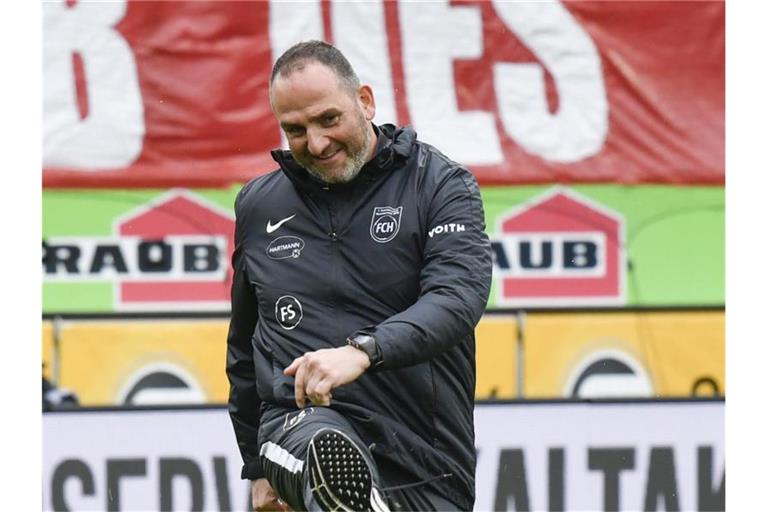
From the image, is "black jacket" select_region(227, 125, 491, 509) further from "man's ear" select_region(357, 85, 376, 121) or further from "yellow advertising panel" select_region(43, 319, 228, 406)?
"yellow advertising panel" select_region(43, 319, 228, 406)

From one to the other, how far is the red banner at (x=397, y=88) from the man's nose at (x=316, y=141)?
188 inches

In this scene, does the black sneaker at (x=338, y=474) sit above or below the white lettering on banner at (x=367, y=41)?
below

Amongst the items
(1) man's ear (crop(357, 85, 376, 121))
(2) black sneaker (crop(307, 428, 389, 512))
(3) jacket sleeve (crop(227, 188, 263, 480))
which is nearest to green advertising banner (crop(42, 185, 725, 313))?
(3) jacket sleeve (crop(227, 188, 263, 480))

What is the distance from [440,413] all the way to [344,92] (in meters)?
0.87

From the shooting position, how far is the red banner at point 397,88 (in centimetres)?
852

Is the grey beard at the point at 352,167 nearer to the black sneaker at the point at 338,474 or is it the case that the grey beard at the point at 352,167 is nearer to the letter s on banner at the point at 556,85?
the black sneaker at the point at 338,474

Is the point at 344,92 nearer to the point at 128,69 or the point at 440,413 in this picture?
the point at 440,413

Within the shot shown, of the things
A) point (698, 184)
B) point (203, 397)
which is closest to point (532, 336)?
point (698, 184)

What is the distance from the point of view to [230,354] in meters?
4.33

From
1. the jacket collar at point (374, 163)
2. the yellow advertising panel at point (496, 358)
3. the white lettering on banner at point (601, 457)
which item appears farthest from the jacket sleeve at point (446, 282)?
the yellow advertising panel at point (496, 358)

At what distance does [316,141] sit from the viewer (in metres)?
3.77

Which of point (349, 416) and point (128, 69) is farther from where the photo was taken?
point (128, 69)

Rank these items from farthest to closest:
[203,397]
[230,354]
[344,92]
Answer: [203,397] < [230,354] < [344,92]

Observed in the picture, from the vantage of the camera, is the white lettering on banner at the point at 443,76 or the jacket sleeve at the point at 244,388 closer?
the jacket sleeve at the point at 244,388
